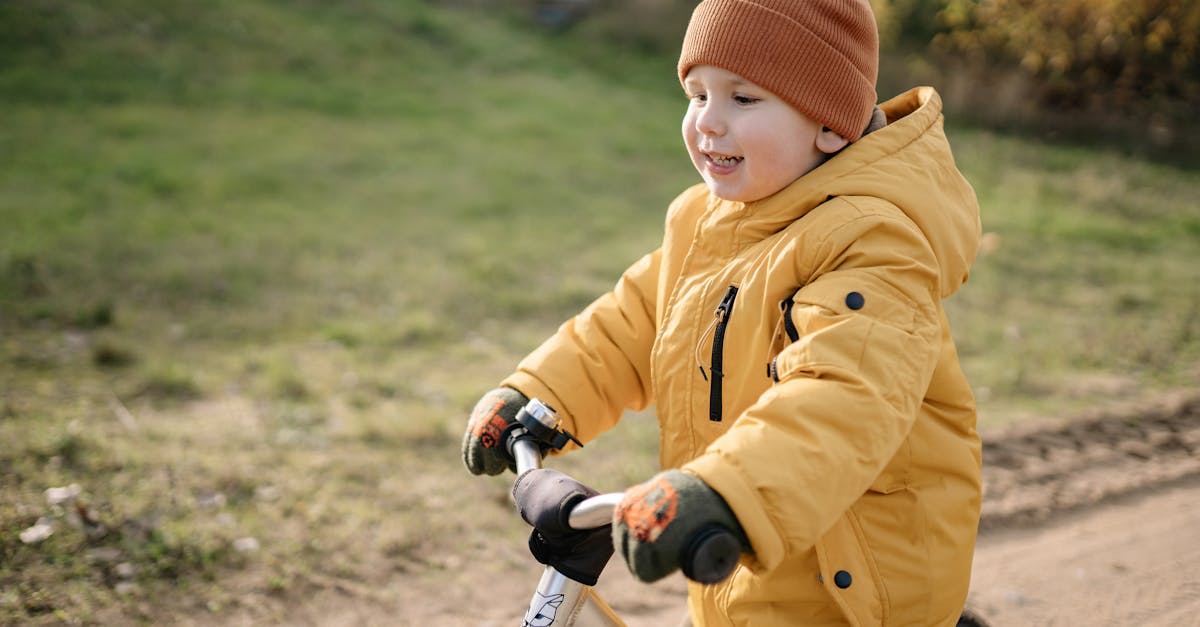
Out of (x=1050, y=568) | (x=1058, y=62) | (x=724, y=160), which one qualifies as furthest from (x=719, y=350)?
(x=1058, y=62)

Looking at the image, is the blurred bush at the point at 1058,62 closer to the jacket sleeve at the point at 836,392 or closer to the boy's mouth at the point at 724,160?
the boy's mouth at the point at 724,160

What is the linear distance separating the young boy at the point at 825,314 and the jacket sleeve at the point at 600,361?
121 millimetres

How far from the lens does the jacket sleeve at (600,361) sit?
7.80 ft

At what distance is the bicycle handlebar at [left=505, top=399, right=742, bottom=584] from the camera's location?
161 centimetres

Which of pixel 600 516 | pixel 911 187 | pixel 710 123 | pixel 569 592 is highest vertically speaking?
pixel 710 123

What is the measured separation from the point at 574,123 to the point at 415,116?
1.63 meters

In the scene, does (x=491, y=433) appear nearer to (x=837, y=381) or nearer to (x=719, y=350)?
(x=719, y=350)

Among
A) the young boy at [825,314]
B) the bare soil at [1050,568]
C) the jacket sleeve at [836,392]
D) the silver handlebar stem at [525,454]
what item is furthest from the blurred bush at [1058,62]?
the silver handlebar stem at [525,454]

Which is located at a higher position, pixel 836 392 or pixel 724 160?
pixel 724 160

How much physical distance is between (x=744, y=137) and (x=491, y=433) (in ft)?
2.72

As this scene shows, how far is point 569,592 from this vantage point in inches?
76.2

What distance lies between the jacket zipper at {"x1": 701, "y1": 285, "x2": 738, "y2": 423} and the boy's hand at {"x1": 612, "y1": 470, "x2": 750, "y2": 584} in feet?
1.34

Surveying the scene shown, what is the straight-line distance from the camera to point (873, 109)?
2273 millimetres

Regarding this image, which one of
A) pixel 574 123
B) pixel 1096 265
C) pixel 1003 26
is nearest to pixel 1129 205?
pixel 1096 265
